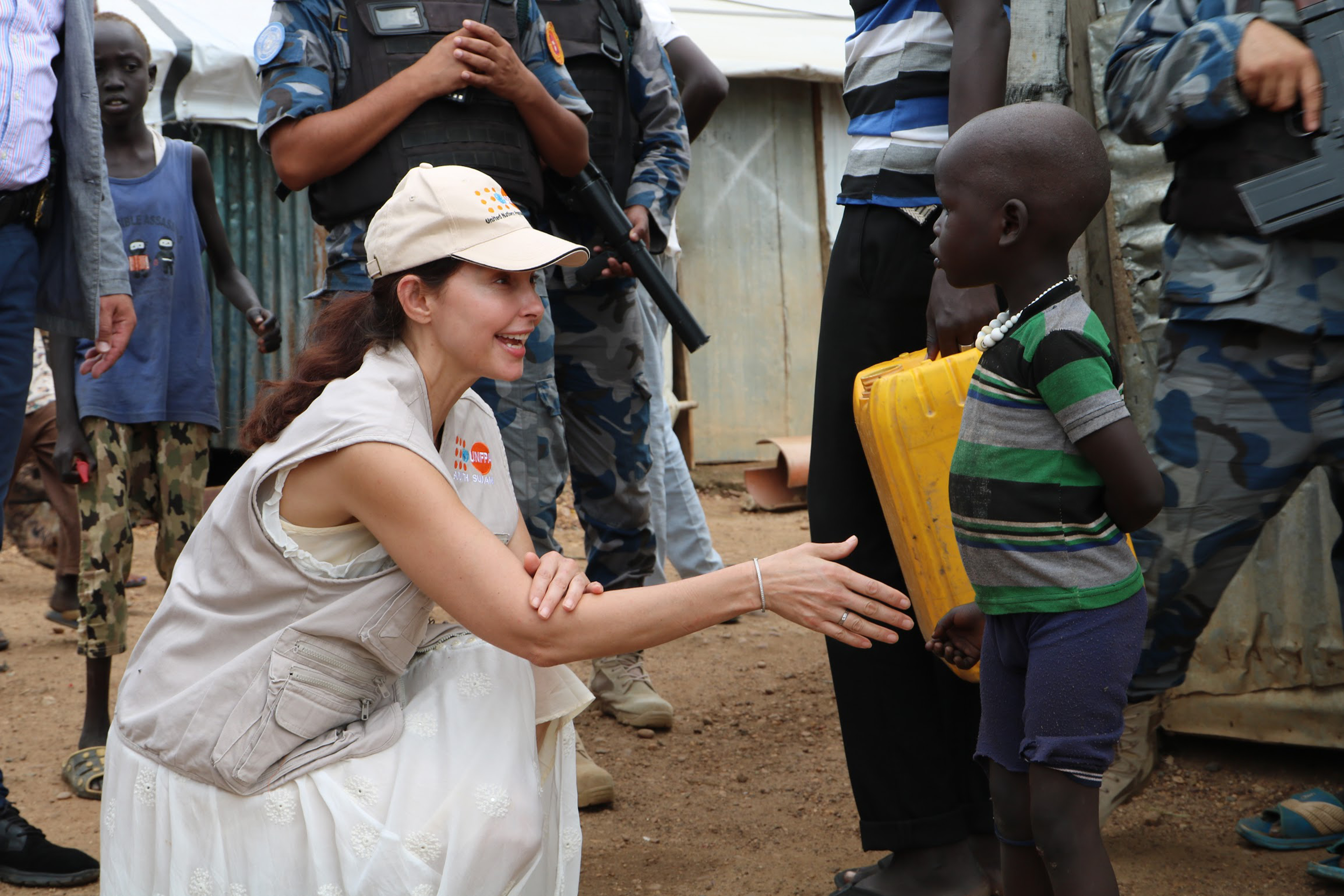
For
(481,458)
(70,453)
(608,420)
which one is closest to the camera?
(481,458)

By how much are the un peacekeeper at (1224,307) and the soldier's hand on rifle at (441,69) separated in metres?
1.36

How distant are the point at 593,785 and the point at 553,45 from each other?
1.86m

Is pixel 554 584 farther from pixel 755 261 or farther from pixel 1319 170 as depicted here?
pixel 755 261

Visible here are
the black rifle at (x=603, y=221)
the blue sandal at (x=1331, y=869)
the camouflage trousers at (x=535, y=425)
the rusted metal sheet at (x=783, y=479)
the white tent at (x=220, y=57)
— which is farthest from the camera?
the rusted metal sheet at (x=783, y=479)

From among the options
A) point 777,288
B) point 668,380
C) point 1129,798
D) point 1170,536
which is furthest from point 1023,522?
point 777,288

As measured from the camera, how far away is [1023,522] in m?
1.71

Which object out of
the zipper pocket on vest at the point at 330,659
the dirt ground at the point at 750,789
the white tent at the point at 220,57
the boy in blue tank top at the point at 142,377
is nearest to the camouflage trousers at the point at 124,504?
the boy in blue tank top at the point at 142,377

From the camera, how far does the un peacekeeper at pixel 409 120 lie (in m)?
2.67

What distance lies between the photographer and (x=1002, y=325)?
1771mm

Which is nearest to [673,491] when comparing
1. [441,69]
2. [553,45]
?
[553,45]

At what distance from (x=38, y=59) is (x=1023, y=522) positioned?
2.36 meters

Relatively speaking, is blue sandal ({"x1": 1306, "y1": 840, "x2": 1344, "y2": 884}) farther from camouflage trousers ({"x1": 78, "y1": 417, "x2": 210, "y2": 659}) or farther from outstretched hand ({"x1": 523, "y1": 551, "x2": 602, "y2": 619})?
camouflage trousers ({"x1": 78, "y1": 417, "x2": 210, "y2": 659})

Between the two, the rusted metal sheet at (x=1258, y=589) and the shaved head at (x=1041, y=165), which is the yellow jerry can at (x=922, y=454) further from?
the rusted metal sheet at (x=1258, y=589)

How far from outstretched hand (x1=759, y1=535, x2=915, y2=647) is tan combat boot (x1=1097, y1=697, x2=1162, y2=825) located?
1251 mm
